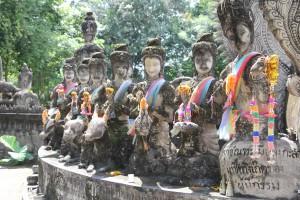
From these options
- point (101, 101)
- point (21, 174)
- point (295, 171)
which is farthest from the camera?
point (21, 174)

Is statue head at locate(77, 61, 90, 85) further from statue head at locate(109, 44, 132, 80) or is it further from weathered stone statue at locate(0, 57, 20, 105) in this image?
weathered stone statue at locate(0, 57, 20, 105)

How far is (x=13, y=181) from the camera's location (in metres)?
11.1

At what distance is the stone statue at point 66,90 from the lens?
9258 millimetres

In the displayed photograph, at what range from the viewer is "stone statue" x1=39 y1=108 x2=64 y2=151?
9412 mm

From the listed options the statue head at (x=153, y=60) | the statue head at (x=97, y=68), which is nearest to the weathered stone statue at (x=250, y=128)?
the statue head at (x=153, y=60)

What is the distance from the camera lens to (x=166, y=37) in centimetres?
2588

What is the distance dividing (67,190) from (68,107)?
3100 mm

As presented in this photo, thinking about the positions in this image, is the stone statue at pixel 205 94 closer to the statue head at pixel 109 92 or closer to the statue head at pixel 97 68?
the statue head at pixel 109 92

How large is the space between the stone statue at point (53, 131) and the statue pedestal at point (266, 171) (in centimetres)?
572

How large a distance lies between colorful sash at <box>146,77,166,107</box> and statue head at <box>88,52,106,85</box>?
76.2 inches

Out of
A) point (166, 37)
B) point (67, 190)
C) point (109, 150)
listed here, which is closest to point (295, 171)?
point (109, 150)

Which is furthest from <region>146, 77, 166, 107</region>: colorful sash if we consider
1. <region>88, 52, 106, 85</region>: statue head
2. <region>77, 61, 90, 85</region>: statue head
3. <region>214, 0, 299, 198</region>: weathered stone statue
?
<region>77, 61, 90, 85</region>: statue head

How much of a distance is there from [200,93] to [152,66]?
0.99m

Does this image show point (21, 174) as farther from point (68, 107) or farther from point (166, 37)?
point (166, 37)
